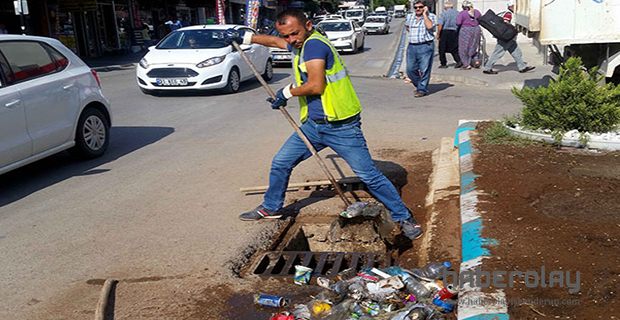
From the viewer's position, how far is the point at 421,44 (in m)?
12.3

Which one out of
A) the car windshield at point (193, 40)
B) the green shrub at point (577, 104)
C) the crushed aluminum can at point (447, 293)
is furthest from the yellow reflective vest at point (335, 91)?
the car windshield at point (193, 40)

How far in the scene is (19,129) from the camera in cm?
634

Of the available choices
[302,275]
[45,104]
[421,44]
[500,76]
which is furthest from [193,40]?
[302,275]

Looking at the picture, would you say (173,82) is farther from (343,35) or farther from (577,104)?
(343,35)

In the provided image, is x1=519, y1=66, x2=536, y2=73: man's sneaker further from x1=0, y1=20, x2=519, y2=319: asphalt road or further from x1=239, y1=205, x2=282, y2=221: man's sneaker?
x1=239, y1=205, x2=282, y2=221: man's sneaker

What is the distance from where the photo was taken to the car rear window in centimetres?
644

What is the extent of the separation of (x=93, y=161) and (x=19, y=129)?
144 centimetres

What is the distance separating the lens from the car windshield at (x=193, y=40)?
13719mm

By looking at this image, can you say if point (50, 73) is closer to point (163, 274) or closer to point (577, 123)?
point (163, 274)

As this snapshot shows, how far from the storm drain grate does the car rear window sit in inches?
145

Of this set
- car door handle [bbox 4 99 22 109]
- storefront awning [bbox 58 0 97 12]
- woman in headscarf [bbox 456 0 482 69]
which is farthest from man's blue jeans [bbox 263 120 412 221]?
storefront awning [bbox 58 0 97 12]

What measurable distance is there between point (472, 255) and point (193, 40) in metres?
11.3

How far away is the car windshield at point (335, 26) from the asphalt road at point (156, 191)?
47.5ft

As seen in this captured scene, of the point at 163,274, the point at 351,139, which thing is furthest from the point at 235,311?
the point at 351,139
